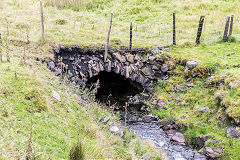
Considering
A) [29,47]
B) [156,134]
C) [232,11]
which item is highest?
[232,11]

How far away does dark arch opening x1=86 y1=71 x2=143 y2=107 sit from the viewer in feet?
32.4

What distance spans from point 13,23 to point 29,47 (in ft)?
11.4

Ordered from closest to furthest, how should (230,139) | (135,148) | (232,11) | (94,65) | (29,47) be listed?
(135,148) < (230,139) < (29,47) < (94,65) < (232,11)

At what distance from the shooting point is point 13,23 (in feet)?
38.9

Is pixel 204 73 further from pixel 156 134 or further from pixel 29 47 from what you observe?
pixel 29 47

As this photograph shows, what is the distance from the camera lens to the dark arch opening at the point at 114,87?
989 cm

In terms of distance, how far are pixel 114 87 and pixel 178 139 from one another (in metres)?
4.51

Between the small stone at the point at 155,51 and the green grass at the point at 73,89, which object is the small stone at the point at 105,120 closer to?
the green grass at the point at 73,89

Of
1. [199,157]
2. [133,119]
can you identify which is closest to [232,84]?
[199,157]

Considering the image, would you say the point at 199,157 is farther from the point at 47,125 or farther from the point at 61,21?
the point at 61,21

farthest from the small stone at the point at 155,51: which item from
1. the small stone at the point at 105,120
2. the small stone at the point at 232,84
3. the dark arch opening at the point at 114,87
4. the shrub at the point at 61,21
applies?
the shrub at the point at 61,21

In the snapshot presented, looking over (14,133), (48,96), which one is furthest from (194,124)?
(14,133)

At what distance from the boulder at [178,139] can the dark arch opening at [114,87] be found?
287 cm

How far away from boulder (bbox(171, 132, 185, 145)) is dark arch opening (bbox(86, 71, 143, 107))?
9.40 ft
